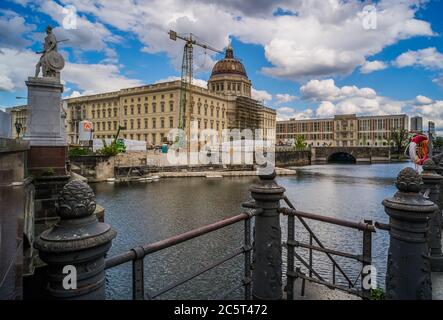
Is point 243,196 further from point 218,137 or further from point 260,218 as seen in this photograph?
point 218,137

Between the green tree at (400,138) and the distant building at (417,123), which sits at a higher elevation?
the green tree at (400,138)

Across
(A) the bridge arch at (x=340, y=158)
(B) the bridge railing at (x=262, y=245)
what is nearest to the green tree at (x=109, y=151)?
(B) the bridge railing at (x=262, y=245)

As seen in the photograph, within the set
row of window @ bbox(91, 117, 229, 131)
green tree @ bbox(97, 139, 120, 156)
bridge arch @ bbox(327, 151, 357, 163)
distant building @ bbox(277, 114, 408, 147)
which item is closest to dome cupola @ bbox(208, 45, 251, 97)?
row of window @ bbox(91, 117, 229, 131)

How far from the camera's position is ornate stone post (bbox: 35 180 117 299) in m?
1.86

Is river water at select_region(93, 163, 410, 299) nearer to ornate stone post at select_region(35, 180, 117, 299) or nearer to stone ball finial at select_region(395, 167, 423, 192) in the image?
ornate stone post at select_region(35, 180, 117, 299)

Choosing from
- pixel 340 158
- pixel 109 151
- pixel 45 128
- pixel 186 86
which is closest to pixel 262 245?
pixel 45 128

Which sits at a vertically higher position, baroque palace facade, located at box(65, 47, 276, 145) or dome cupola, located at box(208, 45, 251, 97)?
dome cupola, located at box(208, 45, 251, 97)

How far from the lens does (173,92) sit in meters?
69.8

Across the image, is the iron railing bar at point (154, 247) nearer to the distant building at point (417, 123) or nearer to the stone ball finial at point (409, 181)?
the stone ball finial at point (409, 181)

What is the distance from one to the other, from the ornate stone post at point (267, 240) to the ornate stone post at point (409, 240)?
131 cm

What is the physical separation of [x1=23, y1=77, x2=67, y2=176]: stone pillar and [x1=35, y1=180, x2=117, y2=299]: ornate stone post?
9.25 meters

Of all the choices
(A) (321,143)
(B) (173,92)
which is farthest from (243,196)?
(A) (321,143)

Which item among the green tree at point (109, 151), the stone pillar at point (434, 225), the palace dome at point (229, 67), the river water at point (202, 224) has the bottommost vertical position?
the river water at point (202, 224)

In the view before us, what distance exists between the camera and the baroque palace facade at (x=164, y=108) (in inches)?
2834
